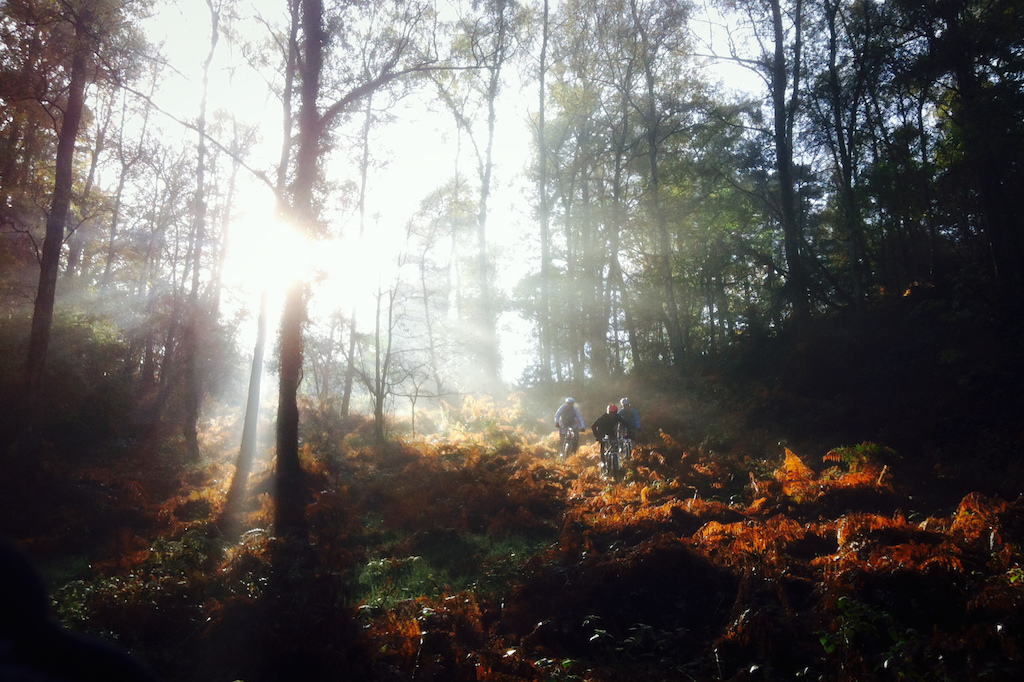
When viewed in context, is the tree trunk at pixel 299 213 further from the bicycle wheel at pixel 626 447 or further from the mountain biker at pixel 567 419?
the bicycle wheel at pixel 626 447

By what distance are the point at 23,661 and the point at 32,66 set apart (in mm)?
18255

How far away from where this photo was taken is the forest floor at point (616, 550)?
5.74 metres

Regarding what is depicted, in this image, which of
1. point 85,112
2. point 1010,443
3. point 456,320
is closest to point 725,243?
point 456,320

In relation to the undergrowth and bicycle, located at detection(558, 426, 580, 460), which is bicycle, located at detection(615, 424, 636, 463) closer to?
the undergrowth

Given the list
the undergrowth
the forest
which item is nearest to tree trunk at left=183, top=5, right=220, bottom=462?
the forest

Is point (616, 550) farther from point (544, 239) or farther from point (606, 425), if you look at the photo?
point (544, 239)

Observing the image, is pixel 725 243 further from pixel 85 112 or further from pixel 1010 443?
pixel 85 112

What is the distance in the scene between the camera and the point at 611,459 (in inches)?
512

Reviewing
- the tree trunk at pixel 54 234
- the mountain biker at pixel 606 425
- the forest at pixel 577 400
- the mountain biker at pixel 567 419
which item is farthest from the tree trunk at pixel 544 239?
the tree trunk at pixel 54 234

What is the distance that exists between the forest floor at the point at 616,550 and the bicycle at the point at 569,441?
801 mm

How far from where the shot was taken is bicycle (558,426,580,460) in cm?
1577

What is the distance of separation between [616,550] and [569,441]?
7.68 metres

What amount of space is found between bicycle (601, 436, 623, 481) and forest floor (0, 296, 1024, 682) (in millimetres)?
331

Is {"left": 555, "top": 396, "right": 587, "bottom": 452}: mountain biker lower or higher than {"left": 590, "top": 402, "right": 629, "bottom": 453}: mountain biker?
higher
